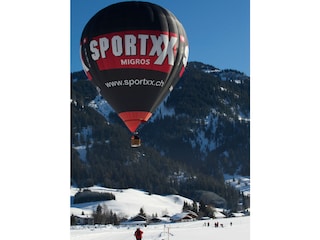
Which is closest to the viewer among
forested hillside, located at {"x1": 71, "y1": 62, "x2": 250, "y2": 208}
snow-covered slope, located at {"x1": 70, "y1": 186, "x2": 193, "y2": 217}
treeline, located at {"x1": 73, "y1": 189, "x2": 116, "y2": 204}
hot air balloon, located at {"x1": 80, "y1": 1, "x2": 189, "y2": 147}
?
hot air balloon, located at {"x1": 80, "y1": 1, "x2": 189, "y2": 147}

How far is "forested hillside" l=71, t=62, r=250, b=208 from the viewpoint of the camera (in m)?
117

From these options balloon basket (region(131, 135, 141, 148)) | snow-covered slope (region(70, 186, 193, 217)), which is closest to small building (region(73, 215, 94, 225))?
snow-covered slope (region(70, 186, 193, 217))

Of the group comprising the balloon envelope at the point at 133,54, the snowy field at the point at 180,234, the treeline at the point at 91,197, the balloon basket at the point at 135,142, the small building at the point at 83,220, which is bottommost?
the small building at the point at 83,220

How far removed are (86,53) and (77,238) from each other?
10285mm

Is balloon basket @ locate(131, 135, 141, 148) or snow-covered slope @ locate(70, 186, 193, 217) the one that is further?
snow-covered slope @ locate(70, 186, 193, 217)

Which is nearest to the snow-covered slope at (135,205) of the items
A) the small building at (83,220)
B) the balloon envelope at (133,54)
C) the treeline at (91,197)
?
the treeline at (91,197)

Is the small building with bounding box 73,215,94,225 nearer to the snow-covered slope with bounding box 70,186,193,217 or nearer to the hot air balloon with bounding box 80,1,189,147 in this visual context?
the snow-covered slope with bounding box 70,186,193,217

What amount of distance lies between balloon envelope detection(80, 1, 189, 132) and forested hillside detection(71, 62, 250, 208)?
9436cm

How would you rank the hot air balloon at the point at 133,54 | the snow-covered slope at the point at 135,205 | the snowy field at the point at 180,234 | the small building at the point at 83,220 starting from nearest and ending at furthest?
the hot air balloon at the point at 133,54, the snowy field at the point at 180,234, the small building at the point at 83,220, the snow-covered slope at the point at 135,205

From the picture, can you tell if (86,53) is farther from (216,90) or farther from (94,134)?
(216,90)

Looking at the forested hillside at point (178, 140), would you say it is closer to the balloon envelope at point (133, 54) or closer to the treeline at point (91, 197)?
the treeline at point (91, 197)

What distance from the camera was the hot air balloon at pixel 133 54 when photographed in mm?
12258

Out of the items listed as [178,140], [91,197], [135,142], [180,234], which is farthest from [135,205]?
[178,140]
